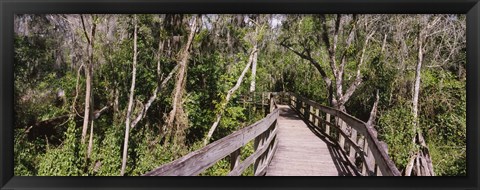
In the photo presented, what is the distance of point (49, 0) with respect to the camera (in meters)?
2.89

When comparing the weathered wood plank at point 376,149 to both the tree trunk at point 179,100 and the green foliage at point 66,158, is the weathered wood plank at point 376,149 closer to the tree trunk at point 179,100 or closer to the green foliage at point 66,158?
the tree trunk at point 179,100

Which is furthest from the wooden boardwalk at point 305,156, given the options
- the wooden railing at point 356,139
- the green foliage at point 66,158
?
the green foliage at point 66,158

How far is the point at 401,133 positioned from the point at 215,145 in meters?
3.56

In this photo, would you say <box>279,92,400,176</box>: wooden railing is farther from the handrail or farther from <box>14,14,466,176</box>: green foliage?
the handrail

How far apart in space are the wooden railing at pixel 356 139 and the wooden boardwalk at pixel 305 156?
0.44ft

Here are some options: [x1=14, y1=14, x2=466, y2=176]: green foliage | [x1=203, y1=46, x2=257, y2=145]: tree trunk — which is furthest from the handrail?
[x1=203, y1=46, x2=257, y2=145]: tree trunk

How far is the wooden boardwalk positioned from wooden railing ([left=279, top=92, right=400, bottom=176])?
133 millimetres

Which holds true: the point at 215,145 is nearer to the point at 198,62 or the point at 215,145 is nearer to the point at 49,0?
the point at 49,0

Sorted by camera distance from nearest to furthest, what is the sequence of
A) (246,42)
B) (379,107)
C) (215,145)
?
(215,145)
(379,107)
(246,42)

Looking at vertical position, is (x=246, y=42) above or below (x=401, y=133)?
above

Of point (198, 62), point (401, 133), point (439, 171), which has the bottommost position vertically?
point (439, 171)

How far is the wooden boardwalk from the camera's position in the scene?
3816 mm

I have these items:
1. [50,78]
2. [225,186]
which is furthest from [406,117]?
[50,78]

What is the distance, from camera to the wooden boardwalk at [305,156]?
3816 mm
